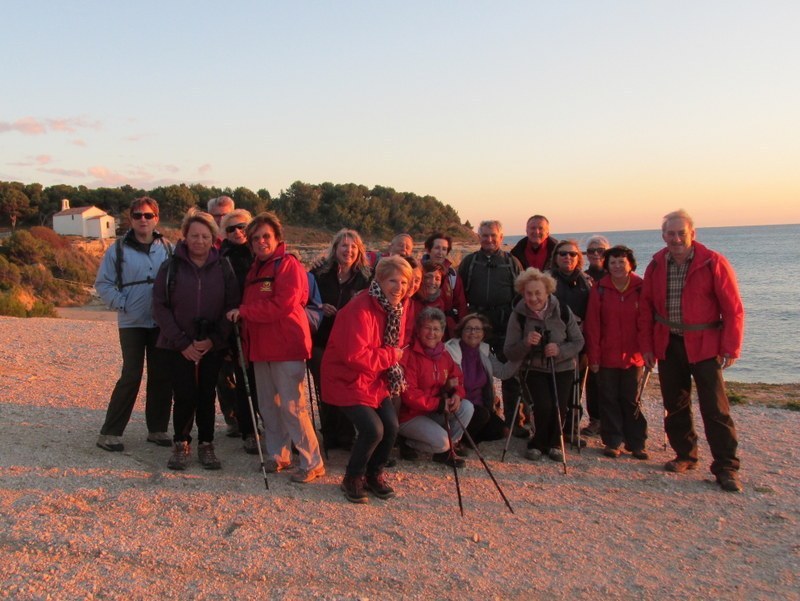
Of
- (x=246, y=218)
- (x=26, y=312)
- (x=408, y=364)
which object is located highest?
(x=246, y=218)

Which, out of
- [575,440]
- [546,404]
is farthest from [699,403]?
[546,404]

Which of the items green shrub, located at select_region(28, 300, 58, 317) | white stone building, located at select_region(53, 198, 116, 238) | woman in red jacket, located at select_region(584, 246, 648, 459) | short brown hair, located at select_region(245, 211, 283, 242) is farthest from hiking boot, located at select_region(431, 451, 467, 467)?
white stone building, located at select_region(53, 198, 116, 238)

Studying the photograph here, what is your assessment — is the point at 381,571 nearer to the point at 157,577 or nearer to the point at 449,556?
Result: the point at 449,556

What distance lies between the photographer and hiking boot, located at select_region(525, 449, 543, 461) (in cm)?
580

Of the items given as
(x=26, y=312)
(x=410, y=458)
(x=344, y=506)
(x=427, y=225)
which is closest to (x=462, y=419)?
(x=410, y=458)

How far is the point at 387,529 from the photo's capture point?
4227 millimetres

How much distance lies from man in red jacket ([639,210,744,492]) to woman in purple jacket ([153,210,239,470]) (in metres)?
3.65

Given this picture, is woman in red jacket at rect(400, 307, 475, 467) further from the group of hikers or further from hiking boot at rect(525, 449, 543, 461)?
hiking boot at rect(525, 449, 543, 461)

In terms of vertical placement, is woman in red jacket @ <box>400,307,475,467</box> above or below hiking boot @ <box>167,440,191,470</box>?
above

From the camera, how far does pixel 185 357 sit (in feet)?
16.6

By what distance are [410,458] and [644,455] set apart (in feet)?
7.20

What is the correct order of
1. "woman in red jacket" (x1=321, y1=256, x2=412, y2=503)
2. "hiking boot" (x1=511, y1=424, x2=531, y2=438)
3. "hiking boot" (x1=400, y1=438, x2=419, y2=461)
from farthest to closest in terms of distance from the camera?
"hiking boot" (x1=511, y1=424, x2=531, y2=438) → "hiking boot" (x1=400, y1=438, x2=419, y2=461) → "woman in red jacket" (x1=321, y1=256, x2=412, y2=503)

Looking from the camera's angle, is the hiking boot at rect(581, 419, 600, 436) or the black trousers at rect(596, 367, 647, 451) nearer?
the black trousers at rect(596, 367, 647, 451)

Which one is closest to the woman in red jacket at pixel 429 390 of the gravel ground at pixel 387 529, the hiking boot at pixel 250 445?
the gravel ground at pixel 387 529
